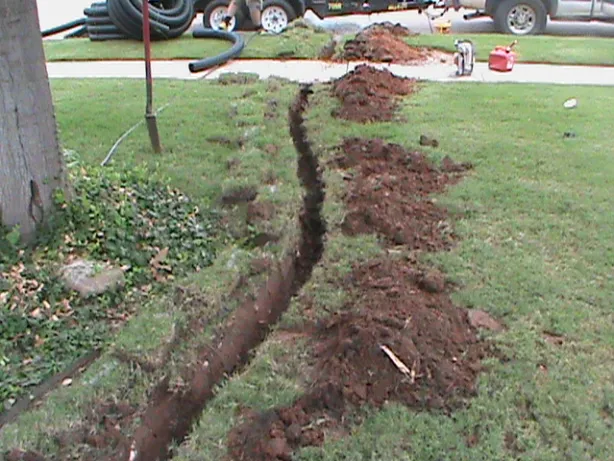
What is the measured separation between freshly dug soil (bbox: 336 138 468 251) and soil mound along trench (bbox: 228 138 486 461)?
22cm

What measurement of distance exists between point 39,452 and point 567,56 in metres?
9.41

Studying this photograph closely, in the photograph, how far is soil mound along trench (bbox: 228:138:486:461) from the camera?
279 cm

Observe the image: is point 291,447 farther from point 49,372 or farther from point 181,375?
point 49,372

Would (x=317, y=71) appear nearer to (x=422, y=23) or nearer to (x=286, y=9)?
(x=286, y=9)

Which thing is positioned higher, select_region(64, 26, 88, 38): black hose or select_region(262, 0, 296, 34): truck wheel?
select_region(262, 0, 296, 34): truck wheel

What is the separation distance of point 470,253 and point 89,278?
229cm

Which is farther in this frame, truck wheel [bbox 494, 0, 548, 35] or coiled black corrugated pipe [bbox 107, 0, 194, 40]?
truck wheel [bbox 494, 0, 548, 35]

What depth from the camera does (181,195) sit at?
497 cm

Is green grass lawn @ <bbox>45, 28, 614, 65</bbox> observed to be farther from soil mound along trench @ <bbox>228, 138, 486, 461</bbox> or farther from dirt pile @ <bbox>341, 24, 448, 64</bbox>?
soil mound along trench @ <bbox>228, 138, 486, 461</bbox>

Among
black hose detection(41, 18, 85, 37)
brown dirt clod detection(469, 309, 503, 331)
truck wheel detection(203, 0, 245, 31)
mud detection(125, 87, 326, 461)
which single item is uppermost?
truck wheel detection(203, 0, 245, 31)

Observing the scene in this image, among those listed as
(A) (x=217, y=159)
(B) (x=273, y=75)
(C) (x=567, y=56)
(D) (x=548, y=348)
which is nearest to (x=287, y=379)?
(D) (x=548, y=348)

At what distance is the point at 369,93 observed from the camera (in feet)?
24.3

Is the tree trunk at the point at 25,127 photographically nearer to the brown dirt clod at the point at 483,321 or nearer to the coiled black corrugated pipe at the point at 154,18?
the brown dirt clod at the point at 483,321

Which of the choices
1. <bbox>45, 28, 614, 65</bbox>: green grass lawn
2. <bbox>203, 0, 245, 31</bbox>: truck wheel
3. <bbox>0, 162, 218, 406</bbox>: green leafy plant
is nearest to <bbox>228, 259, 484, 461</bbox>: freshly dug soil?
<bbox>0, 162, 218, 406</bbox>: green leafy plant
